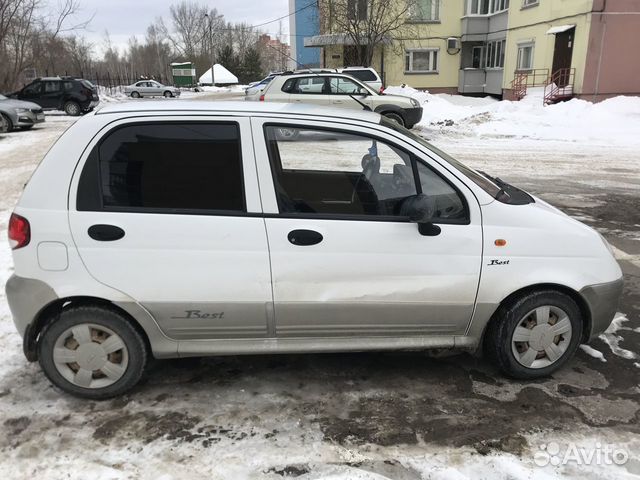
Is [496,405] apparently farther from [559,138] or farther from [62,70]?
[62,70]

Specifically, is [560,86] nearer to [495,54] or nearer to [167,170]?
[495,54]

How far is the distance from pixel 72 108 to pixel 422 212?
25.5 m

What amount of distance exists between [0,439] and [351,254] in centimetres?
223

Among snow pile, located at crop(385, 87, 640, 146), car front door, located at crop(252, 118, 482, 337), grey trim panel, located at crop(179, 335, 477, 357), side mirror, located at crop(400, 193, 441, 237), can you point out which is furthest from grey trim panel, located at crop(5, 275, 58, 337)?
snow pile, located at crop(385, 87, 640, 146)

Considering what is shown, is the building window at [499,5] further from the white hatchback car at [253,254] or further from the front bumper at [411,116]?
the white hatchback car at [253,254]

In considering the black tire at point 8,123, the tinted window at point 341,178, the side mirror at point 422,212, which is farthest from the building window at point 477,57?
the side mirror at point 422,212

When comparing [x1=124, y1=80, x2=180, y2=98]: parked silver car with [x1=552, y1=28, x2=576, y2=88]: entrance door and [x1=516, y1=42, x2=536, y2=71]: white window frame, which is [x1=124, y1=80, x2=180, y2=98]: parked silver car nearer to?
[x1=516, y1=42, x2=536, y2=71]: white window frame

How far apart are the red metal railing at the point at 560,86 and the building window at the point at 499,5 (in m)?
7.60

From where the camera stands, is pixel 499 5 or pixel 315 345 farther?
pixel 499 5

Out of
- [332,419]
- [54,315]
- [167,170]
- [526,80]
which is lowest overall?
[332,419]

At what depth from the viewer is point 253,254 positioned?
318 centimetres

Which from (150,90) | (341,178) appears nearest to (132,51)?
(150,90)

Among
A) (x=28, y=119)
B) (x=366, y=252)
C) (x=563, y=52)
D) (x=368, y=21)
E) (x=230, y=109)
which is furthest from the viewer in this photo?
(x=368, y=21)

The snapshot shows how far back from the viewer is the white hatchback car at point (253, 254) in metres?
3.15
